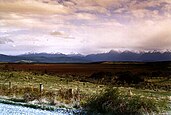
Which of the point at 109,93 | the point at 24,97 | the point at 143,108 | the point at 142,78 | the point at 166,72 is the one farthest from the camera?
the point at 166,72

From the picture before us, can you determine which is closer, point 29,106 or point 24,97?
point 29,106

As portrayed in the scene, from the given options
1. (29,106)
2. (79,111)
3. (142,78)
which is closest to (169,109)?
(79,111)

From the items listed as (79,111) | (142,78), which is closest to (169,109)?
(79,111)

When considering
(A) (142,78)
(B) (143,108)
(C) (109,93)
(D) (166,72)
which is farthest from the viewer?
(D) (166,72)

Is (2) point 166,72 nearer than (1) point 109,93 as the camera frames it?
No

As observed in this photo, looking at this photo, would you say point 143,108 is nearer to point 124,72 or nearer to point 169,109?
point 169,109

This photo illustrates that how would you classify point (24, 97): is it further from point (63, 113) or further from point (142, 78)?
point (142, 78)

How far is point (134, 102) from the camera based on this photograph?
2317 cm

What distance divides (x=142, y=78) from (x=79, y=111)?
56226 mm

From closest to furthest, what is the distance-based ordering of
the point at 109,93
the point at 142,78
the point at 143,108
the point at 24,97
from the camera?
1. the point at 143,108
2. the point at 109,93
3. the point at 24,97
4. the point at 142,78

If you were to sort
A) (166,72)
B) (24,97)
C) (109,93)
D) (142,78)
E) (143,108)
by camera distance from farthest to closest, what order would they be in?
1. (166,72)
2. (142,78)
3. (24,97)
4. (109,93)
5. (143,108)

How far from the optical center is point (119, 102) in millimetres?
23562

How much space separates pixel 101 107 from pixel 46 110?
294cm

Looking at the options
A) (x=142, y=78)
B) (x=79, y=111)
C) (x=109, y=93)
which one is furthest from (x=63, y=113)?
(x=142, y=78)
